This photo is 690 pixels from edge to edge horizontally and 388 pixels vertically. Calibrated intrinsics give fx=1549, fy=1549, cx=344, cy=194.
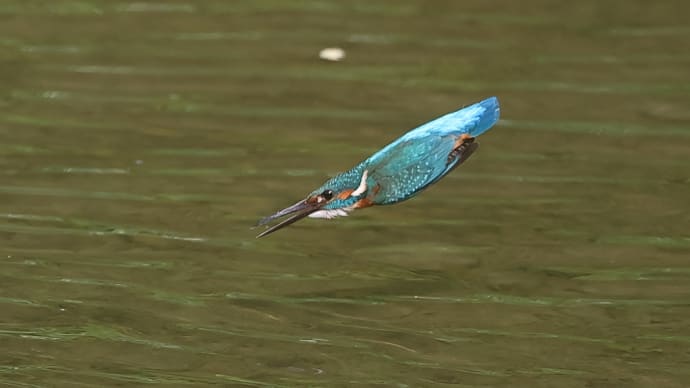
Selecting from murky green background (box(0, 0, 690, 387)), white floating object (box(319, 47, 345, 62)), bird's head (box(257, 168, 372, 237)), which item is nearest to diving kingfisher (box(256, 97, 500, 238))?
bird's head (box(257, 168, 372, 237))

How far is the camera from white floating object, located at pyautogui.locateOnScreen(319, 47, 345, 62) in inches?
274

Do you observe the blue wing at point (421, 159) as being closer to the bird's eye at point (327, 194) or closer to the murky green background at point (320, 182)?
the bird's eye at point (327, 194)

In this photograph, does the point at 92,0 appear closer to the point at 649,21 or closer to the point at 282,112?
the point at 282,112

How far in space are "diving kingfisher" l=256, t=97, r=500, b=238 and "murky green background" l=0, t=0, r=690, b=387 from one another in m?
0.47

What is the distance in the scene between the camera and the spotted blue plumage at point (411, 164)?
13.7ft

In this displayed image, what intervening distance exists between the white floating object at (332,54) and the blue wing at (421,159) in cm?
271

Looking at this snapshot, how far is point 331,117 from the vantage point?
Answer: 6.36m

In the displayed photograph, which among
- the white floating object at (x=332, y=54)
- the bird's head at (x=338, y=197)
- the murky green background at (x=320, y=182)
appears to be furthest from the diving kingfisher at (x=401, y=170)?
the white floating object at (x=332, y=54)

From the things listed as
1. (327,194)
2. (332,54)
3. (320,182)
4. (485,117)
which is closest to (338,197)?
(327,194)

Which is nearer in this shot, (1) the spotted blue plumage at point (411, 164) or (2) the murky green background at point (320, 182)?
(1) the spotted blue plumage at point (411, 164)

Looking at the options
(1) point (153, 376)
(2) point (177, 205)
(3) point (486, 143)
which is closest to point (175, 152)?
(2) point (177, 205)

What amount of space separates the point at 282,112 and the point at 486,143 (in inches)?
34.9

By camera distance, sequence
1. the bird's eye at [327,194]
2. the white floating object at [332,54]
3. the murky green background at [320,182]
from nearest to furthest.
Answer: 1. the bird's eye at [327,194]
2. the murky green background at [320,182]
3. the white floating object at [332,54]

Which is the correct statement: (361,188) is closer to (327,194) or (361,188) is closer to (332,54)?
(327,194)
